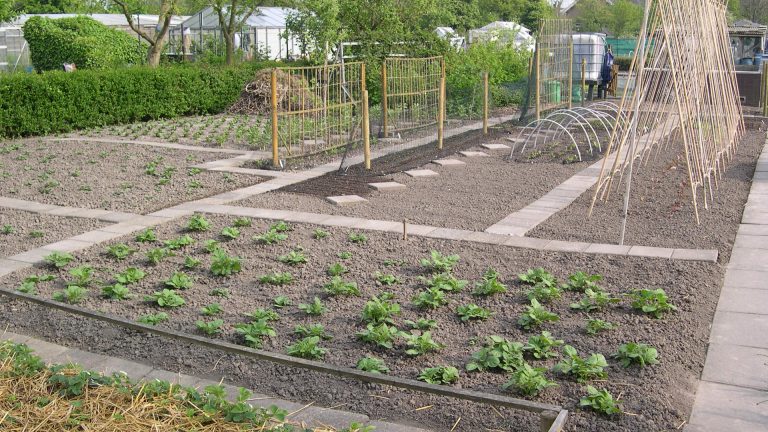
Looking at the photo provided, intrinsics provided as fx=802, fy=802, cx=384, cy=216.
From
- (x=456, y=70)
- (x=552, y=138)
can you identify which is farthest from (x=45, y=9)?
(x=552, y=138)

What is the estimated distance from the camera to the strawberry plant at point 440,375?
427 centimetres

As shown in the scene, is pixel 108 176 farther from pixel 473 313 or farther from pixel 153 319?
pixel 473 313

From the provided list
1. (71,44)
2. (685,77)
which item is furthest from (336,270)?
(71,44)

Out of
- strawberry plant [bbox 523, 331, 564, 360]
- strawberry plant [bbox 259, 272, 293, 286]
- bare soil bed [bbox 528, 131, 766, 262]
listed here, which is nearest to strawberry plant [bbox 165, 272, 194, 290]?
strawberry plant [bbox 259, 272, 293, 286]

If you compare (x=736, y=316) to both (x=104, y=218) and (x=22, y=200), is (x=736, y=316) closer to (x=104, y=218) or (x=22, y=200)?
(x=104, y=218)

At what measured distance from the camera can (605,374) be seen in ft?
14.0

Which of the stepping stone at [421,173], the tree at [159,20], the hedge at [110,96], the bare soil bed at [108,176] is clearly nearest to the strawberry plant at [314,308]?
the bare soil bed at [108,176]

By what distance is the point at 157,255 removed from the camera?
6727mm

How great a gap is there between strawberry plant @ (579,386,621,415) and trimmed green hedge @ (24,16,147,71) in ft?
69.1

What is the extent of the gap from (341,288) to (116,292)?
5.34ft

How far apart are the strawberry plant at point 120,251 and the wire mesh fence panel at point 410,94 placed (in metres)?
7.46

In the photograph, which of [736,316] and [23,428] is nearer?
[23,428]

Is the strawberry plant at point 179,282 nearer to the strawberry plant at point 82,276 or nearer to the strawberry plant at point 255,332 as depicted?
the strawberry plant at point 82,276

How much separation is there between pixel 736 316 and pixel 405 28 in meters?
17.8
